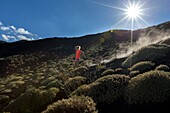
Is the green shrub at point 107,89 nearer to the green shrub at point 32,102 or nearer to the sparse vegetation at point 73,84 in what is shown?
the green shrub at point 32,102

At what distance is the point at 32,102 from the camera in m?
14.1

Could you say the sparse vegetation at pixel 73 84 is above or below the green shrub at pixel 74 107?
above

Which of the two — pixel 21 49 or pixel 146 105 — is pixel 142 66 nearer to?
pixel 146 105

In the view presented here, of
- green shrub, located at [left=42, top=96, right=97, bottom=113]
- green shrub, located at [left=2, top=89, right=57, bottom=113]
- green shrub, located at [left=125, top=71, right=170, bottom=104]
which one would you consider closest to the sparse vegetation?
green shrub, located at [left=2, top=89, right=57, bottom=113]

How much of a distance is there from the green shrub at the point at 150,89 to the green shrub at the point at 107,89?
530mm

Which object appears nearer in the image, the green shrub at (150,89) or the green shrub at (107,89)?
the green shrub at (150,89)

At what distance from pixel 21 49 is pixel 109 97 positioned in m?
84.6

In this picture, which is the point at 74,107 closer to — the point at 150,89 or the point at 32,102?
the point at 150,89

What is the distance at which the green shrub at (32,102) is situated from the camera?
1343 cm

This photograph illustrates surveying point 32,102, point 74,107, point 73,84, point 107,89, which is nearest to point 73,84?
point 73,84

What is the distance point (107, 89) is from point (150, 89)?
7.18 feet

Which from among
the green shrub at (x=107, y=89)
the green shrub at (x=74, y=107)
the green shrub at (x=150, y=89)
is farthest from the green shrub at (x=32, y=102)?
the green shrub at (x=150, y=89)

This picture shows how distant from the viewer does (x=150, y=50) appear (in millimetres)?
20781

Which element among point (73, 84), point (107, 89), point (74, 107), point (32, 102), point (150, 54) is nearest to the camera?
point (74, 107)
